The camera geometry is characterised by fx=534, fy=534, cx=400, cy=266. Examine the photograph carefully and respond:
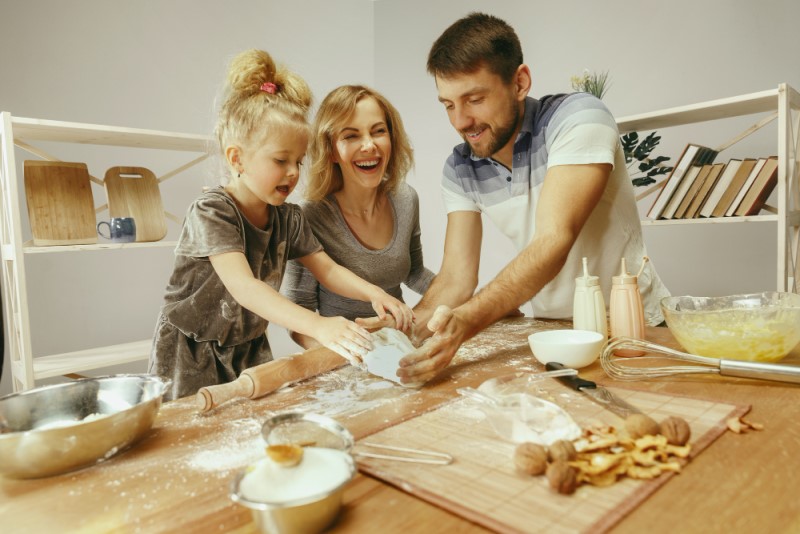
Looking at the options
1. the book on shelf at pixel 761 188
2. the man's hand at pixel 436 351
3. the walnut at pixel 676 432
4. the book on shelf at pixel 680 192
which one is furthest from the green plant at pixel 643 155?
the walnut at pixel 676 432

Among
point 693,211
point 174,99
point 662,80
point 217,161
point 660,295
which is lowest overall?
point 660,295

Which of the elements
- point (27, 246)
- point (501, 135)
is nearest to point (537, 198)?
point (501, 135)

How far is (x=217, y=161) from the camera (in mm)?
1616

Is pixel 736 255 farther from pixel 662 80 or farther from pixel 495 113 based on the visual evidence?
pixel 495 113

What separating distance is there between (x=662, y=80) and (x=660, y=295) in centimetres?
166

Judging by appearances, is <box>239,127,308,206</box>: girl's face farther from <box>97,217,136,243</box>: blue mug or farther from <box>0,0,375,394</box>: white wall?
<box>97,217,136,243</box>: blue mug

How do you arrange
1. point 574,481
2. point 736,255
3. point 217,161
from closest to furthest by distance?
point 574,481
point 217,161
point 736,255

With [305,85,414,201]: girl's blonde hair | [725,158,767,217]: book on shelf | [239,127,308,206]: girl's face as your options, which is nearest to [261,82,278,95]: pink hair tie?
[239,127,308,206]: girl's face

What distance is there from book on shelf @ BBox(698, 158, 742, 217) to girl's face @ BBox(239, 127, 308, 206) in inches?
74.4

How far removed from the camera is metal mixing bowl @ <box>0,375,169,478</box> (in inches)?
26.3

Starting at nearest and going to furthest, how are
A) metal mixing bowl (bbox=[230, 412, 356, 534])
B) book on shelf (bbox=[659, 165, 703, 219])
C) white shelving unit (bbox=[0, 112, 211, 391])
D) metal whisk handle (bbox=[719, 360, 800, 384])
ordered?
1. metal mixing bowl (bbox=[230, 412, 356, 534])
2. metal whisk handle (bbox=[719, 360, 800, 384])
3. white shelving unit (bbox=[0, 112, 211, 391])
4. book on shelf (bbox=[659, 165, 703, 219])

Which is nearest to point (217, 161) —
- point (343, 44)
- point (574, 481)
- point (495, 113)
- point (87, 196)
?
point (495, 113)

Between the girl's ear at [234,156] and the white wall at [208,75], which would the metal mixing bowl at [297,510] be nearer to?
the girl's ear at [234,156]

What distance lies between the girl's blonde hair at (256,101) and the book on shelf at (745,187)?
1.89 metres
